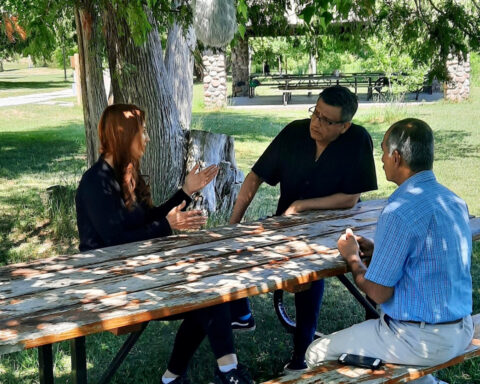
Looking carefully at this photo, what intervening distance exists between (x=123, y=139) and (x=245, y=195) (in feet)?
3.19

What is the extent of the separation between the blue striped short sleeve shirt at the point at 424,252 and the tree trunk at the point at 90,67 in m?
4.29

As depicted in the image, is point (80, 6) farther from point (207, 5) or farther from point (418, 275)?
point (418, 275)

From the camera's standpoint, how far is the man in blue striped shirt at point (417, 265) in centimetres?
267

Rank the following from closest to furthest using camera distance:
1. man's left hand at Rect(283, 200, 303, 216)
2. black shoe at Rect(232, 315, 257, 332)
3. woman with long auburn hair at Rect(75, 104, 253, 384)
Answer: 1. woman with long auburn hair at Rect(75, 104, 253, 384)
2. man's left hand at Rect(283, 200, 303, 216)
3. black shoe at Rect(232, 315, 257, 332)

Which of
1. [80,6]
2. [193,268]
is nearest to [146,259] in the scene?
[193,268]

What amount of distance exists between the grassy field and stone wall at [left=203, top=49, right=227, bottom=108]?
0.39m

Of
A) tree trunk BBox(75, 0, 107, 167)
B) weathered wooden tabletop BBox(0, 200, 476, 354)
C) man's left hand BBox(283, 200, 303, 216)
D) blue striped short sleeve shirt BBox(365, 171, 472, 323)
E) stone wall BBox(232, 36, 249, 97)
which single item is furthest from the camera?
stone wall BBox(232, 36, 249, 97)

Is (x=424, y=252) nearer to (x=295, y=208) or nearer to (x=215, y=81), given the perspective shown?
(x=295, y=208)

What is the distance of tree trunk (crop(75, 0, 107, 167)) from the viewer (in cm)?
652

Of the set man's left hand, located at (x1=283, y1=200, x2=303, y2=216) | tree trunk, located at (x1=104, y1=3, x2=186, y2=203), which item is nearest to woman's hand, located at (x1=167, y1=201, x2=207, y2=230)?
man's left hand, located at (x1=283, y1=200, x2=303, y2=216)

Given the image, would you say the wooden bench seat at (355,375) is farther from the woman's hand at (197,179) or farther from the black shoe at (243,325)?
the black shoe at (243,325)

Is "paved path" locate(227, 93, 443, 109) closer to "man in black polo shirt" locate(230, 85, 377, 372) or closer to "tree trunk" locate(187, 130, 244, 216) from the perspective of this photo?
"tree trunk" locate(187, 130, 244, 216)

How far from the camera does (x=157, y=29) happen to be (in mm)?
6973

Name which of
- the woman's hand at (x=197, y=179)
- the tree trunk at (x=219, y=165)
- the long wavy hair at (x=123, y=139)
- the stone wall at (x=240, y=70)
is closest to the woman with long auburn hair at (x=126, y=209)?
the long wavy hair at (x=123, y=139)
